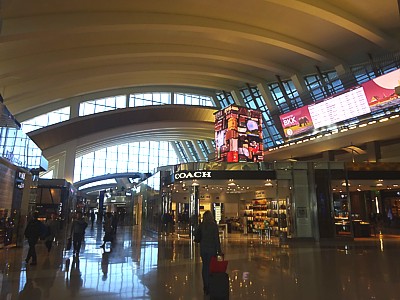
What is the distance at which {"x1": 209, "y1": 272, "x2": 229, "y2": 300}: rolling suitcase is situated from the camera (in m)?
4.86

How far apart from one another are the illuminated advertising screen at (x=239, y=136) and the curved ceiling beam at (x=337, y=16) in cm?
905

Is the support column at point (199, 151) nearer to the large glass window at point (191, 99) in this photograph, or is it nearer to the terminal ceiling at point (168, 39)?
the large glass window at point (191, 99)

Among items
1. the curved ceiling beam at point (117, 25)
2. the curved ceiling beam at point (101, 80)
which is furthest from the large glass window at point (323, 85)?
the curved ceiling beam at point (117, 25)

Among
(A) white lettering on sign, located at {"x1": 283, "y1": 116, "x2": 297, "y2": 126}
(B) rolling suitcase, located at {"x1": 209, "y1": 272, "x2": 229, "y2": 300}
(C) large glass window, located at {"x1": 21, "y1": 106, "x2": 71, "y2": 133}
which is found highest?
(C) large glass window, located at {"x1": 21, "y1": 106, "x2": 71, "y2": 133}

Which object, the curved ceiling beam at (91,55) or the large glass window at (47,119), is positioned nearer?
the curved ceiling beam at (91,55)

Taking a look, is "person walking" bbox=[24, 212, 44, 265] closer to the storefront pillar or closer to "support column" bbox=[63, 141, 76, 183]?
the storefront pillar

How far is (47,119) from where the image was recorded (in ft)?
79.9

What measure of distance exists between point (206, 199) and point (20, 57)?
1460 centimetres

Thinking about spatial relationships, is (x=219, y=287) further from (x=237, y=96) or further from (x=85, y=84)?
(x=237, y=96)

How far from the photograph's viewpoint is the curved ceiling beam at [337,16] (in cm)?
1267

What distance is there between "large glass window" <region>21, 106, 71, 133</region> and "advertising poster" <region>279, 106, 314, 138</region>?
16.1 m

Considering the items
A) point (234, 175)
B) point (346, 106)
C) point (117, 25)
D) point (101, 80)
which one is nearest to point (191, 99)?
point (101, 80)

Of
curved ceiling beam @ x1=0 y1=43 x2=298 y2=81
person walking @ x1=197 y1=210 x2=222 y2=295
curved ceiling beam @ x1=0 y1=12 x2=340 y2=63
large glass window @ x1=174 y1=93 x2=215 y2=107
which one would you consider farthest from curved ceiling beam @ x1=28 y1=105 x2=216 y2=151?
person walking @ x1=197 y1=210 x2=222 y2=295

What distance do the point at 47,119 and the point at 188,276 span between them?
2109 cm
